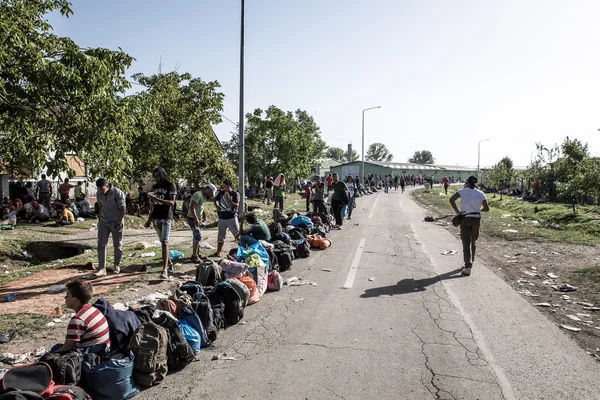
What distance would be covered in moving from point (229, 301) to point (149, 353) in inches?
74.2

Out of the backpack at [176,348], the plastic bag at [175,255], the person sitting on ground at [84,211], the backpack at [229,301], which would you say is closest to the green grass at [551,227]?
the plastic bag at [175,255]

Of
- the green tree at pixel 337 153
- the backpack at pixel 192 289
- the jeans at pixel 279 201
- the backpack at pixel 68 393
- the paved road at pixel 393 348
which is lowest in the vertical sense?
the paved road at pixel 393 348

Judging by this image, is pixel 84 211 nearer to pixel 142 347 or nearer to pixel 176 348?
pixel 176 348

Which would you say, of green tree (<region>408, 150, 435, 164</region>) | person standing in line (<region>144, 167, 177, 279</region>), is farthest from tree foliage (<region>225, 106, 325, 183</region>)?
green tree (<region>408, 150, 435, 164</region>)

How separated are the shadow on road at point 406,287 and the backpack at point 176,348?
351 centimetres

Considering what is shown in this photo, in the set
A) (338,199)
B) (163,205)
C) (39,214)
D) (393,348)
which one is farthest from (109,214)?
(39,214)

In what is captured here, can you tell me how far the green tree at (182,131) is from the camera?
1650 cm

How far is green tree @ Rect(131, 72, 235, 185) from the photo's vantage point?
16500 mm

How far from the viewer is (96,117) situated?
25.2 ft

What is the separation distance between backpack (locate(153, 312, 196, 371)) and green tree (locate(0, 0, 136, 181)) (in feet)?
11.7

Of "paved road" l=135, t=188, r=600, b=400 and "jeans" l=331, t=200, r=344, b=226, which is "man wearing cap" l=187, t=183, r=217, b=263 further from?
"jeans" l=331, t=200, r=344, b=226

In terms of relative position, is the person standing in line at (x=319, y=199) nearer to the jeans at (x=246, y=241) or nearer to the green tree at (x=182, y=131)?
the green tree at (x=182, y=131)

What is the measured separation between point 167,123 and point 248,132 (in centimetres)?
2014

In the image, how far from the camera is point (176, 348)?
16.0 ft
